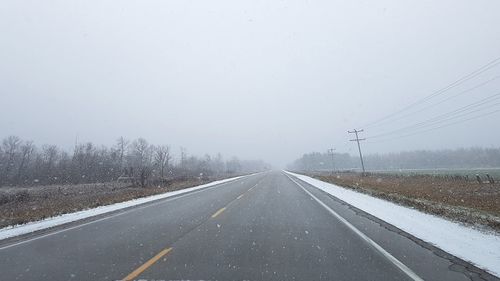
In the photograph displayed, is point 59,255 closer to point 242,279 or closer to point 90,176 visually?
point 242,279

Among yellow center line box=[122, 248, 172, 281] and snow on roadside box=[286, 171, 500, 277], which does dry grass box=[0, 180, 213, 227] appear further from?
snow on roadside box=[286, 171, 500, 277]

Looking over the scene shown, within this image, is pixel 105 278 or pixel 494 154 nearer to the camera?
pixel 105 278

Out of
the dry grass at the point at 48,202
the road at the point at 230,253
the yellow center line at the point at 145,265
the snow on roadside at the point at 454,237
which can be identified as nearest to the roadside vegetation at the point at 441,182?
the snow on roadside at the point at 454,237

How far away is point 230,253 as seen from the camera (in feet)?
22.7

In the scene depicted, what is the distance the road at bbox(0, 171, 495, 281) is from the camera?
555 centimetres

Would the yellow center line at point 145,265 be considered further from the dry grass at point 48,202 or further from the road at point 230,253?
the dry grass at point 48,202

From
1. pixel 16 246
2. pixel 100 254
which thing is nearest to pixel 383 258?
pixel 100 254

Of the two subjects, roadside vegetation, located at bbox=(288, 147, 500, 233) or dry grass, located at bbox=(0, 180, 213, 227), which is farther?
dry grass, located at bbox=(0, 180, 213, 227)

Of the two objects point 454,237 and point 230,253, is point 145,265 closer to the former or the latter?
point 230,253

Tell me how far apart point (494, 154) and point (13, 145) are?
159061mm

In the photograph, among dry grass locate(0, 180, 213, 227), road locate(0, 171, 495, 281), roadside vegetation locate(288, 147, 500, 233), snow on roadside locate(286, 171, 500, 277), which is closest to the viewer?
road locate(0, 171, 495, 281)

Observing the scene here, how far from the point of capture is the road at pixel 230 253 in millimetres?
5555

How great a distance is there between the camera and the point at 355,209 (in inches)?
578

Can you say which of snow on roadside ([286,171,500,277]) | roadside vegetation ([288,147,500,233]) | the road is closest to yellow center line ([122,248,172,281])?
the road
